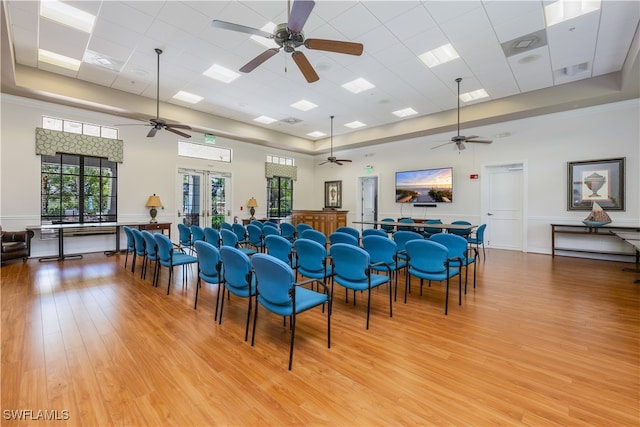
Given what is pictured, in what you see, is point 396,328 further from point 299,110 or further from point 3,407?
point 299,110

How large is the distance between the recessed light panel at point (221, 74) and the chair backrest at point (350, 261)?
469 cm

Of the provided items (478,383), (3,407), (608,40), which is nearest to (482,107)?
(608,40)

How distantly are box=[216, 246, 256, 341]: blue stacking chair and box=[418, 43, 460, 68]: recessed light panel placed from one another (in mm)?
4840

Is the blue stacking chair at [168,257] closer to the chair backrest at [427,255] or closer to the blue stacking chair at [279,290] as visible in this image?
the blue stacking chair at [279,290]

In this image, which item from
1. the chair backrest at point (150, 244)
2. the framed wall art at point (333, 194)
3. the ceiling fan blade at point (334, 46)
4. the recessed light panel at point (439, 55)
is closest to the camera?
the ceiling fan blade at point (334, 46)

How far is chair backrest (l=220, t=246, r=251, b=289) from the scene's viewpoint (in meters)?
2.54

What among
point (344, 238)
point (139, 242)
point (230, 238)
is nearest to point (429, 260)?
point (344, 238)

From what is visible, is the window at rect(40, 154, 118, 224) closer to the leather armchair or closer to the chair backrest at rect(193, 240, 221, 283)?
the leather armchair

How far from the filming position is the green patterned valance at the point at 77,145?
630 cm

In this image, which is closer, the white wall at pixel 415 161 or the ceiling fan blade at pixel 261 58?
the ceiling fan blade at pixel 261 58

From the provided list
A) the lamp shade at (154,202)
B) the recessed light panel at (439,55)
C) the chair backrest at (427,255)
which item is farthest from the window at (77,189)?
the recessed light panel at (439,55)

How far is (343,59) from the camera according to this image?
515cm

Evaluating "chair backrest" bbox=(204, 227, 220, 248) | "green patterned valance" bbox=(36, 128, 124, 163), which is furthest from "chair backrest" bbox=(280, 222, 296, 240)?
"green patterned valance" bbox=(36, 128, 124, 163)

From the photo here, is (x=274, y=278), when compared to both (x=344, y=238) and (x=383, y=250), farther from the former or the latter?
(x=344, y=238)
